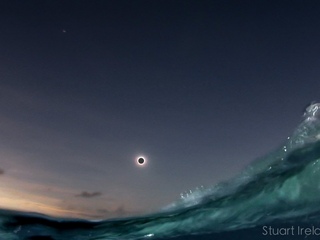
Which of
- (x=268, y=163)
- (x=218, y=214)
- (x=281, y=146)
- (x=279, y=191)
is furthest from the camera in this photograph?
(x=218, y=214)

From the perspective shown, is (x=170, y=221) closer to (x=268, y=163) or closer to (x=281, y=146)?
(x=268, y=163)

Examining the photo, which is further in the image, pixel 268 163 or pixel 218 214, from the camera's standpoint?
pixel 218 214

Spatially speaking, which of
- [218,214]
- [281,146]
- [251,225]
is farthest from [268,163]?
[251,225]

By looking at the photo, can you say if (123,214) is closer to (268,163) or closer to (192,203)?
(192,203)

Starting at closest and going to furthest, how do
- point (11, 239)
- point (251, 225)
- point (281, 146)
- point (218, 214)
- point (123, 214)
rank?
point (281, 146), point (123, 214), point (218, 214), point (11, 239), point (251, 225)

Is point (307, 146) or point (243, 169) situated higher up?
point (307, 146)

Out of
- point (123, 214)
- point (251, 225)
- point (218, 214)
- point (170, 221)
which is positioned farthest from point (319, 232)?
point (123, 214)

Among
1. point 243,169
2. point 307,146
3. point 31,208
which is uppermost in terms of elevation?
point 307,146
